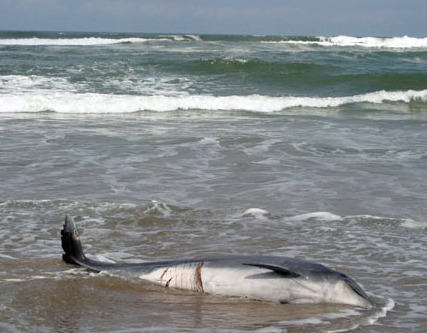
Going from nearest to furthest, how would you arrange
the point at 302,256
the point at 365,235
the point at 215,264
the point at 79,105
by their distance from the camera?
the point at 215,264, the point at 302,256, the point at 365,235, the point at 79,105

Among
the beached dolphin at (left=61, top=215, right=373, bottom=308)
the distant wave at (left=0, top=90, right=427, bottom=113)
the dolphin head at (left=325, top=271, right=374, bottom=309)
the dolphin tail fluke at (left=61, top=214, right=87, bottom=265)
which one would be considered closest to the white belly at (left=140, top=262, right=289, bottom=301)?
the beached dolphin at (left=61, top=215, right=373, bottom=308)

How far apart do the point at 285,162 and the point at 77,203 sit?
11.7 feet

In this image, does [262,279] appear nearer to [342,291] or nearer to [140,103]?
[342,291]

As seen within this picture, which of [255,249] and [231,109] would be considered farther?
[231,109]

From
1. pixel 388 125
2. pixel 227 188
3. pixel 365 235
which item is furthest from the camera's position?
pixel 388 125

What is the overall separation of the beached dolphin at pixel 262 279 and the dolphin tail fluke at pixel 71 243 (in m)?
0.03

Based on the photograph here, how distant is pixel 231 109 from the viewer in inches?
662

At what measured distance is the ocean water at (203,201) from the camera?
4109mm

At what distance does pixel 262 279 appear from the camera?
4188 mm

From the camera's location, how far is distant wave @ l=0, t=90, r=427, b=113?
15.9 m

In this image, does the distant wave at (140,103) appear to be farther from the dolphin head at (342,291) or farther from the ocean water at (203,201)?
the dolphin head at (342,291)

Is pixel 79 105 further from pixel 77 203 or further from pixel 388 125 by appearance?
pixel 77 203

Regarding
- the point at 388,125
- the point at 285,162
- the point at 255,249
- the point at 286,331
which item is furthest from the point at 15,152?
the point at 388,125

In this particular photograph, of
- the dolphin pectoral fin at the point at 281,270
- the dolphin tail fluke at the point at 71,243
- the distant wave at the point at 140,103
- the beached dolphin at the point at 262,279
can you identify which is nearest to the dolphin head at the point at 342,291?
the beached dolphin at the point at 262,279
